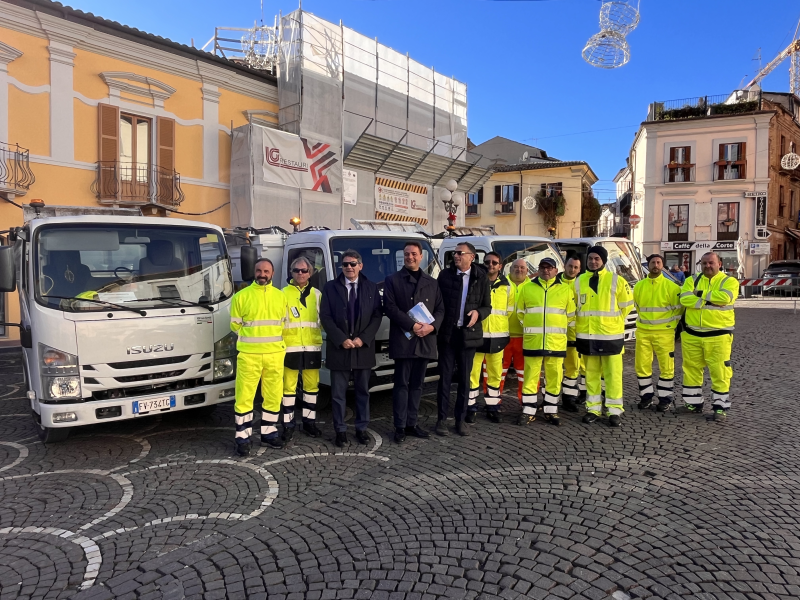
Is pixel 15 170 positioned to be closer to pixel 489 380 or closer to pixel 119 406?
pixel 119 406

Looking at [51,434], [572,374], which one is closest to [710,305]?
[572,374]

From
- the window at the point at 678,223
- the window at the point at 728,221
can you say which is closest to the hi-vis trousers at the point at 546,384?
the window at the point at 678,223

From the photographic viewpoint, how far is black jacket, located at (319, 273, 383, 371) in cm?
539

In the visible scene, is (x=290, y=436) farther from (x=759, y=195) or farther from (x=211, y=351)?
(x=759, y=195)

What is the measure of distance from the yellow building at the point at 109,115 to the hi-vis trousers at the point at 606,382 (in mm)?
12264

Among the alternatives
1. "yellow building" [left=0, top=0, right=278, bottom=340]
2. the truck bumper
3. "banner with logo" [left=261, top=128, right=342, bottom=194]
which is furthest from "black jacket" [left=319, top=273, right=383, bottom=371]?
"banner with logo" [left=261, top=128, right=342, bottom=194]

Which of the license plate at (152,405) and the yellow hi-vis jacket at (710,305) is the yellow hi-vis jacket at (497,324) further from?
the license plate at (152,405)

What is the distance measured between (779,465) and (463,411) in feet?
9.28

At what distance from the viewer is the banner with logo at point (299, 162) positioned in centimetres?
1585

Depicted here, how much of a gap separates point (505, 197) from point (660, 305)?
32.3 m

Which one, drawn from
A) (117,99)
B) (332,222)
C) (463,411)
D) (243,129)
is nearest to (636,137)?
(332,222)

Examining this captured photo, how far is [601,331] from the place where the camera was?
5.96 meters

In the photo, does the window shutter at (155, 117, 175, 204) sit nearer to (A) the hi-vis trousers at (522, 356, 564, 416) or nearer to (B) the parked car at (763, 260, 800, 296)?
(A) the hi-vis trousers at (522, 356, 564, 416)

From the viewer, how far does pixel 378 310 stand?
219 inches
